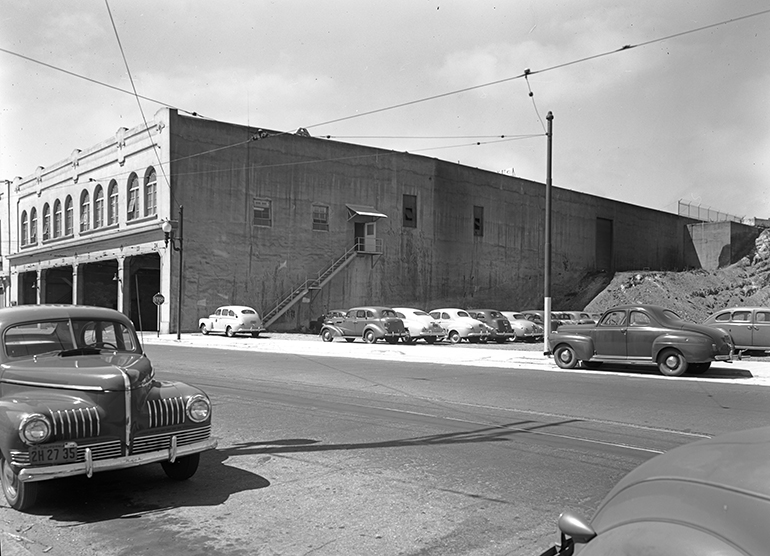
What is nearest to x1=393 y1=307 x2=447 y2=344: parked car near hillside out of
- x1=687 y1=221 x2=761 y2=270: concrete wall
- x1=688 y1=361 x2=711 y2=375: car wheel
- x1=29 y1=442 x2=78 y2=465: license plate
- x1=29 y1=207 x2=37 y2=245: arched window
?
x1=688 y1=361 x2=711 y2=375: car wheel

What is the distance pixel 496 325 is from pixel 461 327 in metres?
1.67

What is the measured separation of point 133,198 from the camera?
141 ft

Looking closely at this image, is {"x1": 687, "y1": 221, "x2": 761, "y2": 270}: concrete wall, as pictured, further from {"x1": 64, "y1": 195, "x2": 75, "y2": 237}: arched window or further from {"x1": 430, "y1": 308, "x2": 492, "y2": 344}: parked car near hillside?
{"x1": 64, "y1": 195, "x2": 75, "y2": 237}: arched window

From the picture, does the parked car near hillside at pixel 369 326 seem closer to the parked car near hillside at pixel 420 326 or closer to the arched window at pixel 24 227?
the parked car near hillside at pixel 420 326

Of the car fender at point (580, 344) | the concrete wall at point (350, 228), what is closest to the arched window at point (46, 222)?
the concrete wall at point (350, 228)

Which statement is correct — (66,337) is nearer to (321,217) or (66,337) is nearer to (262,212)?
(262,212)

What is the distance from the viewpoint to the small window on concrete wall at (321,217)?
44062mm

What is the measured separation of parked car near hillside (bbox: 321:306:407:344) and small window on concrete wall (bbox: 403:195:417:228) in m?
18.5

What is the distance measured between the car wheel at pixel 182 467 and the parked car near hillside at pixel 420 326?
78.0ft

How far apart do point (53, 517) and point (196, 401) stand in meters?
1.44

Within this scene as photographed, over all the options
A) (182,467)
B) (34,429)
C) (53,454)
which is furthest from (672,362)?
(34,429)

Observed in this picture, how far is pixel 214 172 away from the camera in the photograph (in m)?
39.8

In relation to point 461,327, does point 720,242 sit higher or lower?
higher

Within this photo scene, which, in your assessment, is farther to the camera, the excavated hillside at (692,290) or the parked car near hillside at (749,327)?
the excavated hillside at (692,290)
